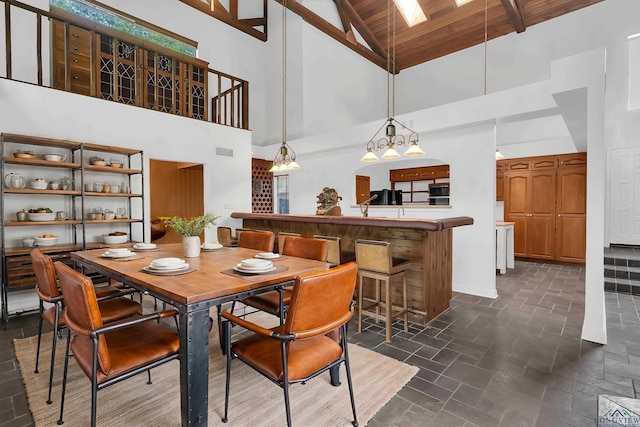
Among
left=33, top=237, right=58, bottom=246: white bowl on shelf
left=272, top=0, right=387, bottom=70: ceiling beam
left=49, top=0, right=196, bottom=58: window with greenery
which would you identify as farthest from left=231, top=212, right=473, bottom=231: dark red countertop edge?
left=272, top=0, right=387, bottom=70: ceiling beam

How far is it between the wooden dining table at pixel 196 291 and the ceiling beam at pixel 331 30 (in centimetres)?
668

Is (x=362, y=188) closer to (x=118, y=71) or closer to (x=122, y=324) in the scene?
(x=118, y=71)

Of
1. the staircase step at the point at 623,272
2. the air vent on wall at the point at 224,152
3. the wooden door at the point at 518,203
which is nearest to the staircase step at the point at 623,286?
the staircase step at the point at 623,272

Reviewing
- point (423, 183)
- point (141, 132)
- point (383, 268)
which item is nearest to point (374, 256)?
point (383, 268)

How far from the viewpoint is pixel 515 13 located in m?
6.55

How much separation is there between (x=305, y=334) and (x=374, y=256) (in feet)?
5.50

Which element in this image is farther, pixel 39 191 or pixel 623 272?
pixel 623 272

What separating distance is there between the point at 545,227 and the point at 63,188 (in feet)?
27.1

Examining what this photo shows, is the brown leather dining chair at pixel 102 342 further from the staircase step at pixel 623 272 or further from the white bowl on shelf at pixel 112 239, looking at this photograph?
the staircase step at pixel 623 272

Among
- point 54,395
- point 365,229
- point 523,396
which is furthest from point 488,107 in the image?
point 54,395

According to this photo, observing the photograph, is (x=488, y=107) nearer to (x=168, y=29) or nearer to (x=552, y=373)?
(x=552, y=373)

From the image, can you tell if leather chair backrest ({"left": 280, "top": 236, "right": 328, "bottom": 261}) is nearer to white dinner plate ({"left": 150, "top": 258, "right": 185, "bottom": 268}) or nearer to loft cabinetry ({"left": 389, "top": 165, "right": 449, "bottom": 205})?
white dinner plate ({"left": 150, "top": 258, "right": 185, "bottom": 268})

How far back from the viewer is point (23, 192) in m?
3.53

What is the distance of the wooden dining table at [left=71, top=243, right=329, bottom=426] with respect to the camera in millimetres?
1488
